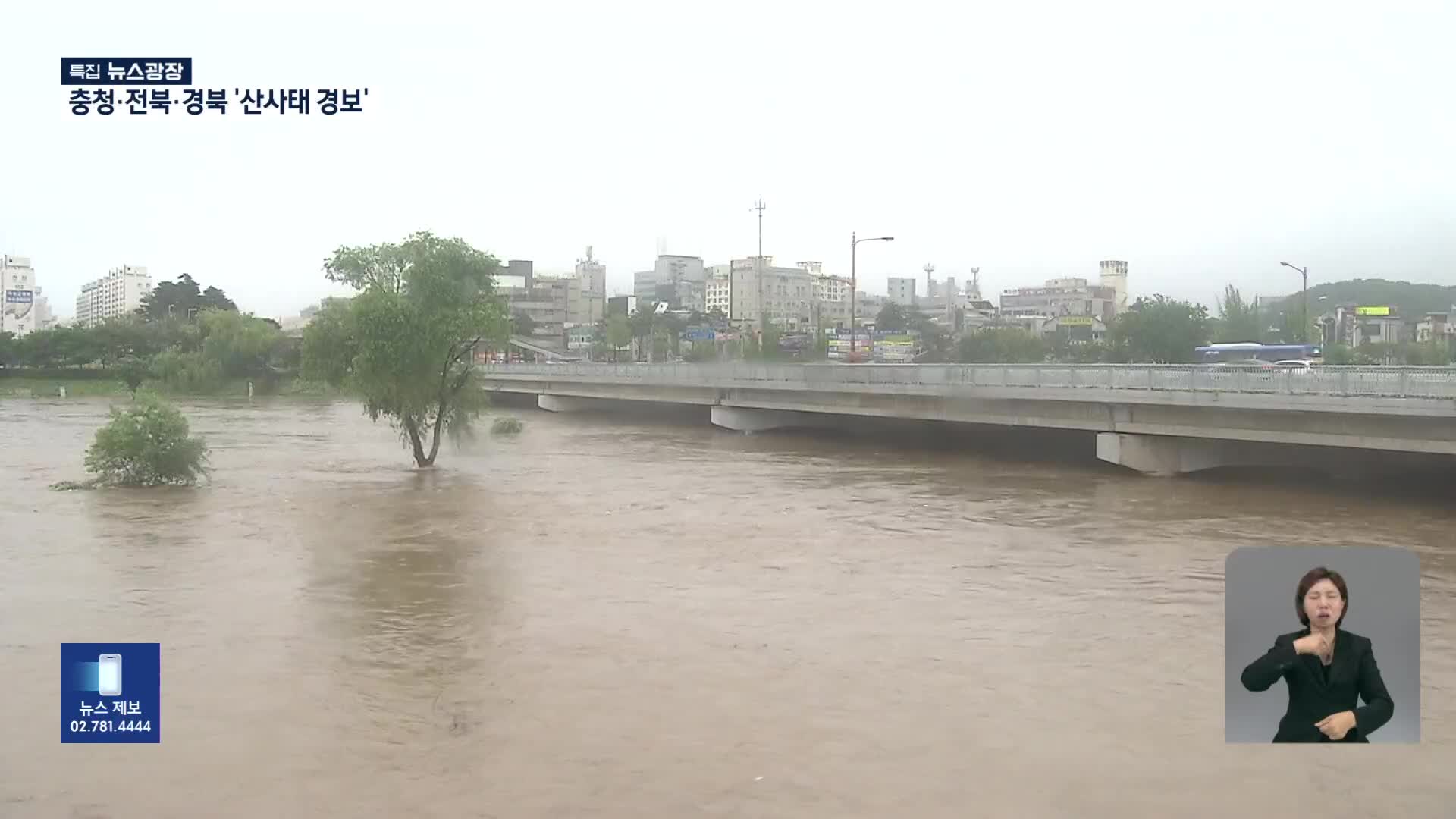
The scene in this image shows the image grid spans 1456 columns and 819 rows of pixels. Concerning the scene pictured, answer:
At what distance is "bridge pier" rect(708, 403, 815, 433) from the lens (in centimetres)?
4678

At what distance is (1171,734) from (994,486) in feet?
63.9

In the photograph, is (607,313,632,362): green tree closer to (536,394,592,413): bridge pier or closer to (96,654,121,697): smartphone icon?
(536,394,592,413): bridge pier

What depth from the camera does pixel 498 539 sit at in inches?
815

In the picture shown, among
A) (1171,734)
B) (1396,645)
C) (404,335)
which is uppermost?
(404,335)

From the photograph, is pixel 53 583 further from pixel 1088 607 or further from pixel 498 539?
pixel 1088 607

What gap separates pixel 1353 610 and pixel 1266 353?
5280 centimetres

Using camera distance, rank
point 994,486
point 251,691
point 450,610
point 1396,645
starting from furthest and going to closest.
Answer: point 994,486 → point 450,610 → point 251,691 → point 1396,645

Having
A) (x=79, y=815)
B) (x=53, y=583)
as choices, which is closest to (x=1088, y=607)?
(x=79, y=815)

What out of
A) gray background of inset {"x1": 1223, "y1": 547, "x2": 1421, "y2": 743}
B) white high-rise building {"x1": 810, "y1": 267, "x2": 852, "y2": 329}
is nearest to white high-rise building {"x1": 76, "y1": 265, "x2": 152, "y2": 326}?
white high-rise building {"x1": 810, "y1": 267, "x2": 852, "y2": 329}

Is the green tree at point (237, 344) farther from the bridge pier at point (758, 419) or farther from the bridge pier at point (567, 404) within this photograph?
the bridge pier at point (758, 419)

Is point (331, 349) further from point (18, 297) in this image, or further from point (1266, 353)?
point (18, 297)

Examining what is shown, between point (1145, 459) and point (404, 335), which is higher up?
point (404, 335)

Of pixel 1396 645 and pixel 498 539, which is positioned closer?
pixel 1396 645

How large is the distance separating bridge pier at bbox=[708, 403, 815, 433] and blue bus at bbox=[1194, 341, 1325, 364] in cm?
1735
